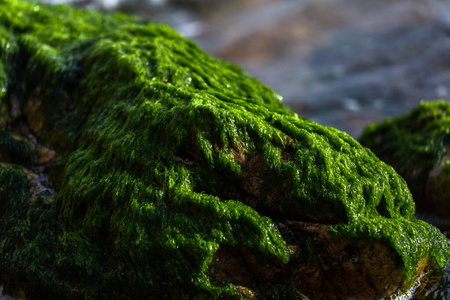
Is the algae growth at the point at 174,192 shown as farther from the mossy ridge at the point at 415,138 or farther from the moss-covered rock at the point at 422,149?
the mossy ridge at the point at 415,138

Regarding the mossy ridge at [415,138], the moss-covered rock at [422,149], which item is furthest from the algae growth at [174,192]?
the mossy ridge at [415,138]

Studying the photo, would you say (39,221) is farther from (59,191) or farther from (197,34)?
(197,34)

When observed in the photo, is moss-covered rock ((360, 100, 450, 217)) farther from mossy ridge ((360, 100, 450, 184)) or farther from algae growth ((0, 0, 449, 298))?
algae growth ((0, 0, 449, 298))

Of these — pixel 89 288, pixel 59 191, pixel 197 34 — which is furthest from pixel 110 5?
pixel 89 288

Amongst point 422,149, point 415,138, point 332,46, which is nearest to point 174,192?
point 422,149

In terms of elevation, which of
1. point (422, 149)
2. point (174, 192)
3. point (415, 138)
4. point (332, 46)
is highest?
point (332, 46)

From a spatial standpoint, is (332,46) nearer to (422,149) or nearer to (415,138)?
(415,138)

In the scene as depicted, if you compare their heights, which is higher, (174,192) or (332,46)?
(332,46)
